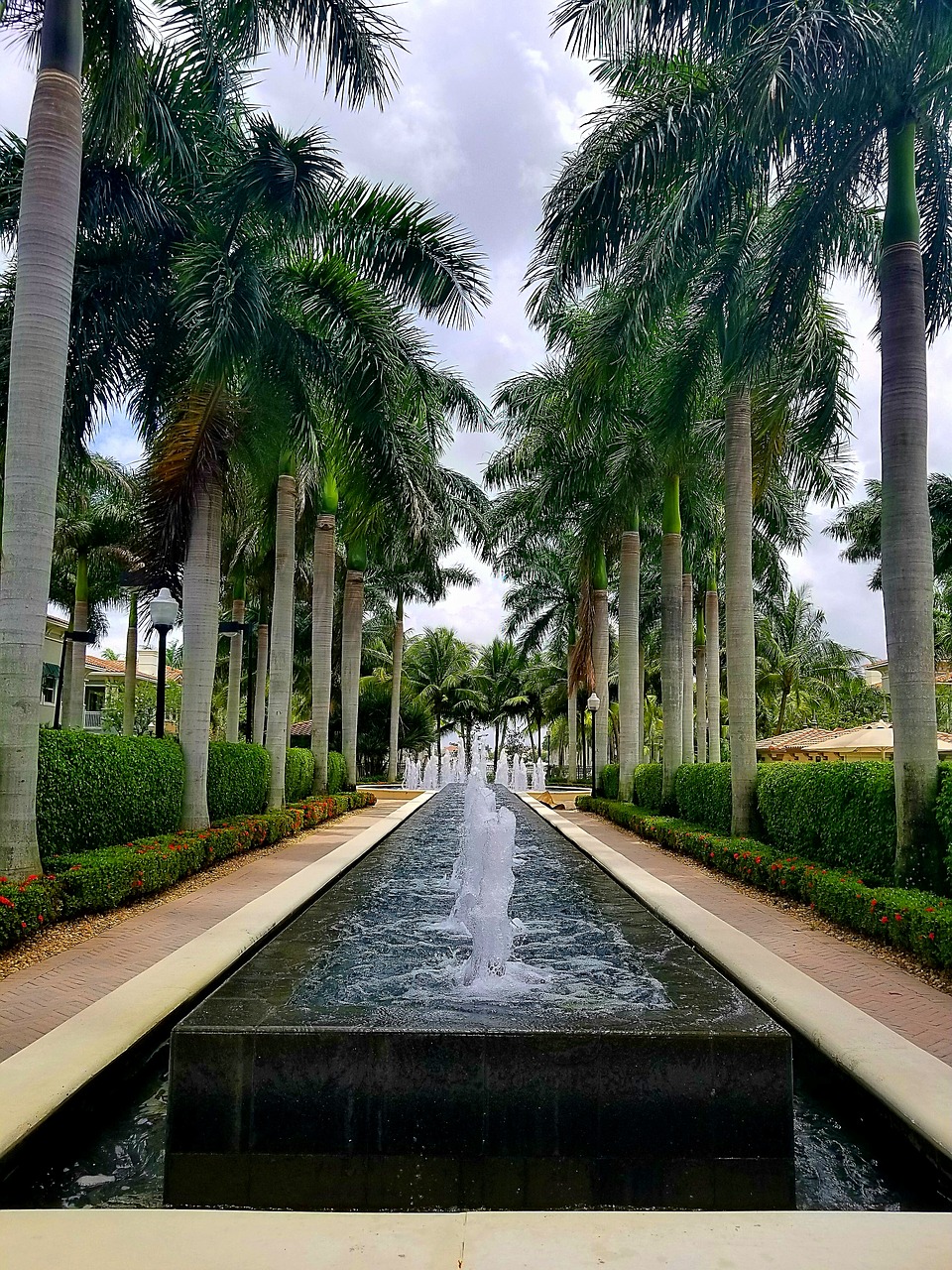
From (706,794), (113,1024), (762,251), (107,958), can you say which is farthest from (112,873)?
(762,251)

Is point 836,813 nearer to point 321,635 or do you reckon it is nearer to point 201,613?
point 201,613

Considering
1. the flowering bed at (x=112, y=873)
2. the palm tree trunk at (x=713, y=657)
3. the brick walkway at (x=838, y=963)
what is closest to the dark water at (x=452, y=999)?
the brick walkway at (x=838, y=963)

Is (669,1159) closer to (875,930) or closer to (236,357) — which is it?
(875,930)

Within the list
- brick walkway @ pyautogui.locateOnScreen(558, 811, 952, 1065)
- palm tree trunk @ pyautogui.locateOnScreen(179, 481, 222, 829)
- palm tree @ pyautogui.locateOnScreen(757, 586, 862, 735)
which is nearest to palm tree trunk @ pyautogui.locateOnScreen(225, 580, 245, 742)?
palm tree trunk @ pyautogui.locateOnScreen(179, 481, 222, 829)

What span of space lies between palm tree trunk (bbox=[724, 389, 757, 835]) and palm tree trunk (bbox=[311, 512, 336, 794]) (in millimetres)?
11332

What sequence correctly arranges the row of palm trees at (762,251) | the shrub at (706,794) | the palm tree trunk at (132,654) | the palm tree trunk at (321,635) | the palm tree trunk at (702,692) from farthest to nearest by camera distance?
the palm tree trunk at (132,654) < the palm tree trunk at (702,692) < the palm tree trunk at (321,635) < the shrub at (706,794) < the row of palm trees at (762,251)

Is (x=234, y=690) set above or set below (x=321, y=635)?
below

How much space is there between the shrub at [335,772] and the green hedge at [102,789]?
1129 centimetres

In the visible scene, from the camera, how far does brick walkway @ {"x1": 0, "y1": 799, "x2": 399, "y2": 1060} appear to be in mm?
5699

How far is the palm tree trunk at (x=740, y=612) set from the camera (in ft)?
43.7

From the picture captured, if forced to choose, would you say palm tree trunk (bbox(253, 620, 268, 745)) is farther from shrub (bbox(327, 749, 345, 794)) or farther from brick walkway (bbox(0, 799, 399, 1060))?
brick walkway (bbox(0, 799, 399, 1060))

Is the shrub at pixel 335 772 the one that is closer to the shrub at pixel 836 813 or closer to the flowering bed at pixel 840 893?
the flowering bed at pixel 840 893

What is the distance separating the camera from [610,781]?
A: 2520cm

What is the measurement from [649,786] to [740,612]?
740 centimetres
